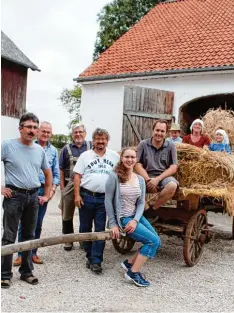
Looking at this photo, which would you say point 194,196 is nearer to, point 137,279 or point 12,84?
point 137,279

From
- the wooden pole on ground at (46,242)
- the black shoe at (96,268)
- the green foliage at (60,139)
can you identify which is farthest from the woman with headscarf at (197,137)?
the green foliage at (60,139)

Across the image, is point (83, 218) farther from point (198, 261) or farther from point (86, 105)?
point (86, 105)

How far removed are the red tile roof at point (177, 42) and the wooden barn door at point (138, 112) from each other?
1287mm

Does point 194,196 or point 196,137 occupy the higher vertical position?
point 196,137

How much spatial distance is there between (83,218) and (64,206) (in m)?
0.77

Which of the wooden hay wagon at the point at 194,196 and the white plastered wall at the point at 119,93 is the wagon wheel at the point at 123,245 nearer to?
the wooden hay wagon at the point at 194,196

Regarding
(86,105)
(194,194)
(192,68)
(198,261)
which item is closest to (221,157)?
(194,194)

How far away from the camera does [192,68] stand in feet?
35.6

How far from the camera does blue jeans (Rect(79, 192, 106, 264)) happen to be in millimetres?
4891

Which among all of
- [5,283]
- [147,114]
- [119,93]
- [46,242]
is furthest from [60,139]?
[46,242]

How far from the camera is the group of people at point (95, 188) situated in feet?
13.7

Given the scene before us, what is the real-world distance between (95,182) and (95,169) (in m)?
0.15

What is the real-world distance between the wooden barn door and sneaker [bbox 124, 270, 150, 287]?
6024 millimetres

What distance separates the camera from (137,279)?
446 centimetres
